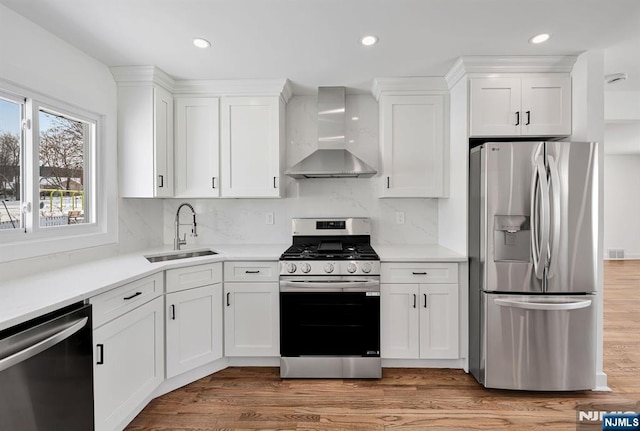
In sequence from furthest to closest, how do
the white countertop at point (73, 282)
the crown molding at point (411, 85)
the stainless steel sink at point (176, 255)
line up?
the crown molding at point (411, 85), the stainless steel sink at point (176, 255), the white countertop at point (73, 282)

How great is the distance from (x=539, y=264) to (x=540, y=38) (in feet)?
5.01

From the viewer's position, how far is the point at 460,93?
2.66m

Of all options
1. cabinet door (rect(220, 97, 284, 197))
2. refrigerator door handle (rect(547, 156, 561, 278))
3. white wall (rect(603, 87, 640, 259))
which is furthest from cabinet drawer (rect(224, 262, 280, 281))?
white wall (rect(603, 87, 640, 259))

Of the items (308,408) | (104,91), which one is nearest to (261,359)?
(308,408)

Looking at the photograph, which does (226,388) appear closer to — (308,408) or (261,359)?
(261,359)

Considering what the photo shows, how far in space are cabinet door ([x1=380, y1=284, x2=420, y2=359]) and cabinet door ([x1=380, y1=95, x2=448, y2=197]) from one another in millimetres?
873

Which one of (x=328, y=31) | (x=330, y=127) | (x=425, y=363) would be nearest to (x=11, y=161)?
(x=328, y=31)

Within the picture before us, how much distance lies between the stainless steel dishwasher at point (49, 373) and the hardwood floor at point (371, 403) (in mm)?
615

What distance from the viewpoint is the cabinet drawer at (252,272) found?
8.65 ft

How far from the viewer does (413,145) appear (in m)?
2.94

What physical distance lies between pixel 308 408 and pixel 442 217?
2040 mm

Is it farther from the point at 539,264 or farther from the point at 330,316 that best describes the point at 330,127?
the point at 539,264

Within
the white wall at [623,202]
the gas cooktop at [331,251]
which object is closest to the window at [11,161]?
the gas cooktop at [331,251]

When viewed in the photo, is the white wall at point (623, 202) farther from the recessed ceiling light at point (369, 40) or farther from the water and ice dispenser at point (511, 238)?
the recessed ceiling light at point (369, 40)
